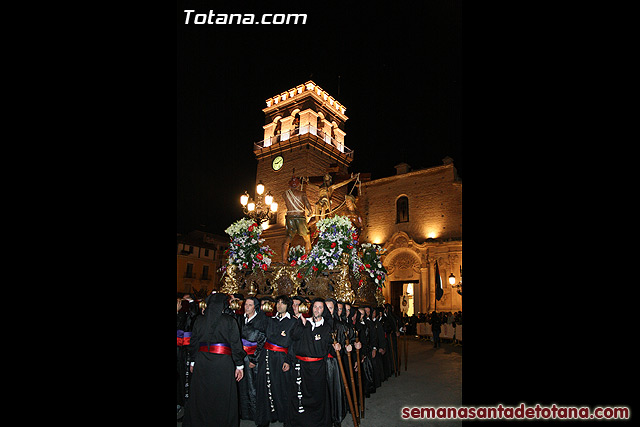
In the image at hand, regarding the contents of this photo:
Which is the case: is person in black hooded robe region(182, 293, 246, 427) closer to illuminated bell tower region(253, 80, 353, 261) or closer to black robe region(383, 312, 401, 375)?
black robe region(383, 312, 401, 375)

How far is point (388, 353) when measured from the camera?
10367mm

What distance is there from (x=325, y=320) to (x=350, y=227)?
4537 millimetres

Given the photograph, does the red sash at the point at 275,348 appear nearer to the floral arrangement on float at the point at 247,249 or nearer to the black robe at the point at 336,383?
the black robe at the point at 336,383

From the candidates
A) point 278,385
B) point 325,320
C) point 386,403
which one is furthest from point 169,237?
point 386,403

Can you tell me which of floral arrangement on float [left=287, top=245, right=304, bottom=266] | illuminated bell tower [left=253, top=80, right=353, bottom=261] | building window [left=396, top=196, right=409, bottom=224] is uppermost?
illuminated bell tower [left=253, top=80, right=353, bottom=261]

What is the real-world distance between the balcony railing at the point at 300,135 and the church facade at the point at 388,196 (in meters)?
0.08

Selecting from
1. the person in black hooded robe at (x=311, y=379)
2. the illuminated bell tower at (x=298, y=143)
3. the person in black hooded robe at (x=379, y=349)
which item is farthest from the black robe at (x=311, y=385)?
the illuminated bell tower at (x=298, y=143)

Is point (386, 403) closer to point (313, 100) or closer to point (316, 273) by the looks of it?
point (316, 273)

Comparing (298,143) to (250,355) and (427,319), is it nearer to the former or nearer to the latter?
(427,319)

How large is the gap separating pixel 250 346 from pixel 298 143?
71.3 ft

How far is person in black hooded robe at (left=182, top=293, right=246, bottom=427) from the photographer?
17.0 feet

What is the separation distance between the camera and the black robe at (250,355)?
632 cm

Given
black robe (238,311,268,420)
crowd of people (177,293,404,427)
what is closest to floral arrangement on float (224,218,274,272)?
crowd of people (177,293,404,427)

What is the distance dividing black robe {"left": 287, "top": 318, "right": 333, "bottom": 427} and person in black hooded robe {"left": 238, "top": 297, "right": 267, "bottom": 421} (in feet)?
2.81
